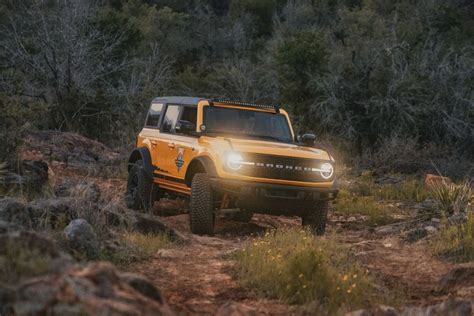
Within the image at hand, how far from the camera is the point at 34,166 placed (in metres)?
11.7

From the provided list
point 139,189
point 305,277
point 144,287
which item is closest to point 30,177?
point 139,189

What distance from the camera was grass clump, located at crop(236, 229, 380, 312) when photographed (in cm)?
577

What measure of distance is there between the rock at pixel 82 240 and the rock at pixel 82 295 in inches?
128

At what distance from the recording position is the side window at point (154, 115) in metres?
11.3

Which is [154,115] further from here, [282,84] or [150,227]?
[282,84]

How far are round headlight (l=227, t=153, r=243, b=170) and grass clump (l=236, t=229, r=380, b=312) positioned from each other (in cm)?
180

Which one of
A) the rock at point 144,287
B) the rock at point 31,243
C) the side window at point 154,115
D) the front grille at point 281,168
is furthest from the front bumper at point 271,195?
the rock at point 31,243

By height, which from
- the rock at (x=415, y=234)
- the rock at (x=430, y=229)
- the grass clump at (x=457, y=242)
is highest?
the grass clump at (x=457, y=242)

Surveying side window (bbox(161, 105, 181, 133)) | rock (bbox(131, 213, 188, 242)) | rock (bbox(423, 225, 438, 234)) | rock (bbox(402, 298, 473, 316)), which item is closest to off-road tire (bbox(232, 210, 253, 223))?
side window (bbox(161, 105, 181, 133))

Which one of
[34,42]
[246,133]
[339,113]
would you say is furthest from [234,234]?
[34,42]

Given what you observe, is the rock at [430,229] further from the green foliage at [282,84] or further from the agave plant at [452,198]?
the green foliage at [282,84]

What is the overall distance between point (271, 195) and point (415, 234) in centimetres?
219

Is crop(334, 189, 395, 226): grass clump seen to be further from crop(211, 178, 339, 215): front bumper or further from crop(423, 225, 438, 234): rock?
crop(211, 178, 339, 215): front bumper

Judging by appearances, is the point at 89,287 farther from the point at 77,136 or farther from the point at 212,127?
the point at 77,136
